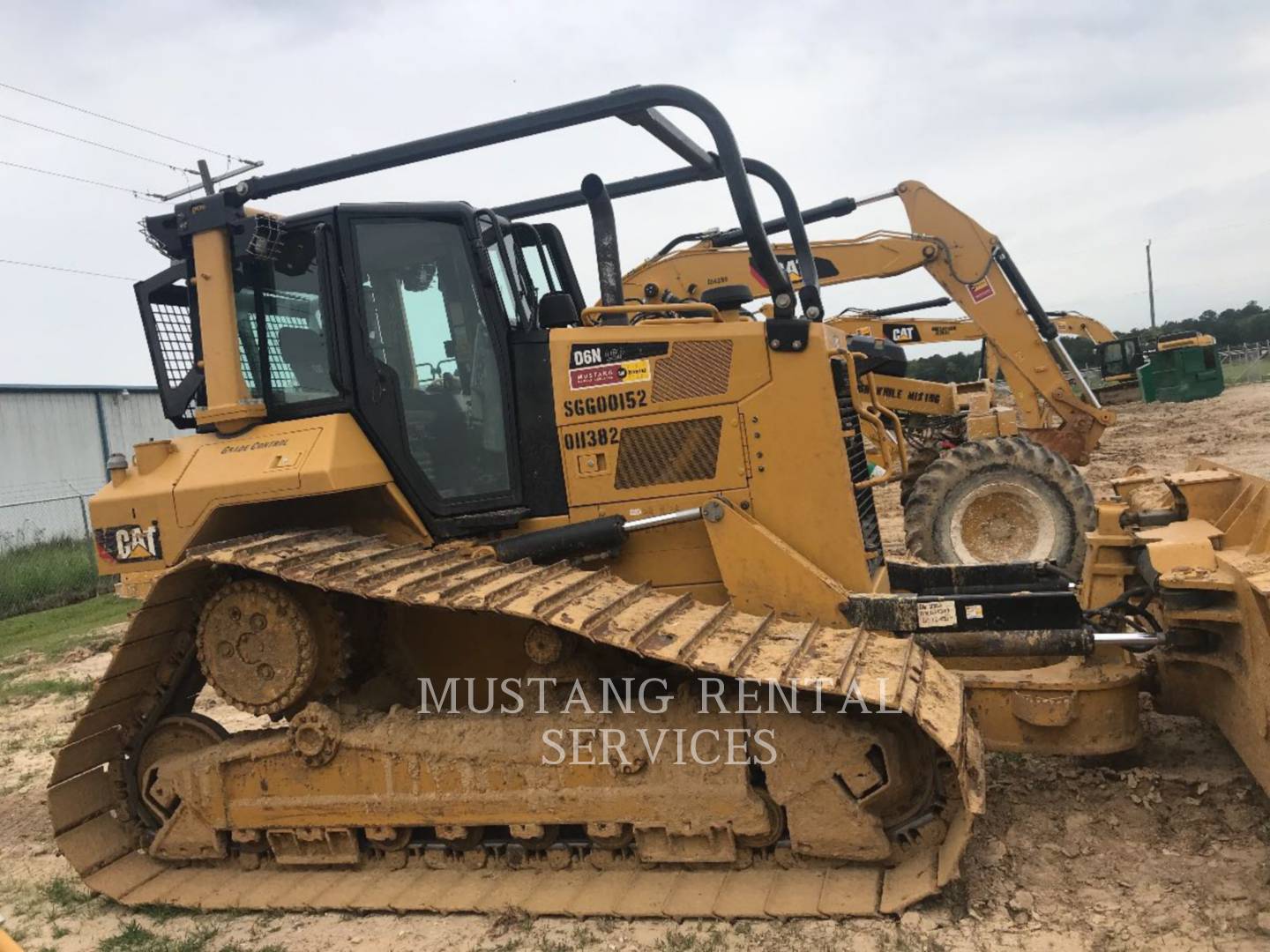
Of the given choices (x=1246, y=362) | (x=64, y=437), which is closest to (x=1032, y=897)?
(x=64, y=437)

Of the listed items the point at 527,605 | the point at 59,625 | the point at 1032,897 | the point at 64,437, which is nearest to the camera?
the point at 1032,897

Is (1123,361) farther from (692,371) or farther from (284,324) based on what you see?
(284,324)

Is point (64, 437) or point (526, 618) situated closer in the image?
point (526, 618)

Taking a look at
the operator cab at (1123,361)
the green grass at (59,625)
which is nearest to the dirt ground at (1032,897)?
the green grass at (59,625)

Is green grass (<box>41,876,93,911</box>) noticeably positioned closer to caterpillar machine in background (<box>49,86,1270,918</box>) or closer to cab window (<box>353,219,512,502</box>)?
caterpillar machine in background (<box>49,86,1270,918</box>)

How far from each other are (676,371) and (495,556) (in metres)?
1.12

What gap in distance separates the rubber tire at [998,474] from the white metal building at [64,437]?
15.2 meters

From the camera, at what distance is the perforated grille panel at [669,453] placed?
14.1 ft

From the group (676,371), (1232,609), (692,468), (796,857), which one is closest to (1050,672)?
(1232,609)

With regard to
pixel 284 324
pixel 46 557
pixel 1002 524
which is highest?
pixel 284 324

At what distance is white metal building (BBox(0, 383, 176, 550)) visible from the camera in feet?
67.3

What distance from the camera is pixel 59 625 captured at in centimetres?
1138

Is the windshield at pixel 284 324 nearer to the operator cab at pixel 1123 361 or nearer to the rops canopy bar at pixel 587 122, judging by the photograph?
the rops canopy bar at pixel 587 122

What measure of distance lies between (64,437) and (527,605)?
73.0 ft
